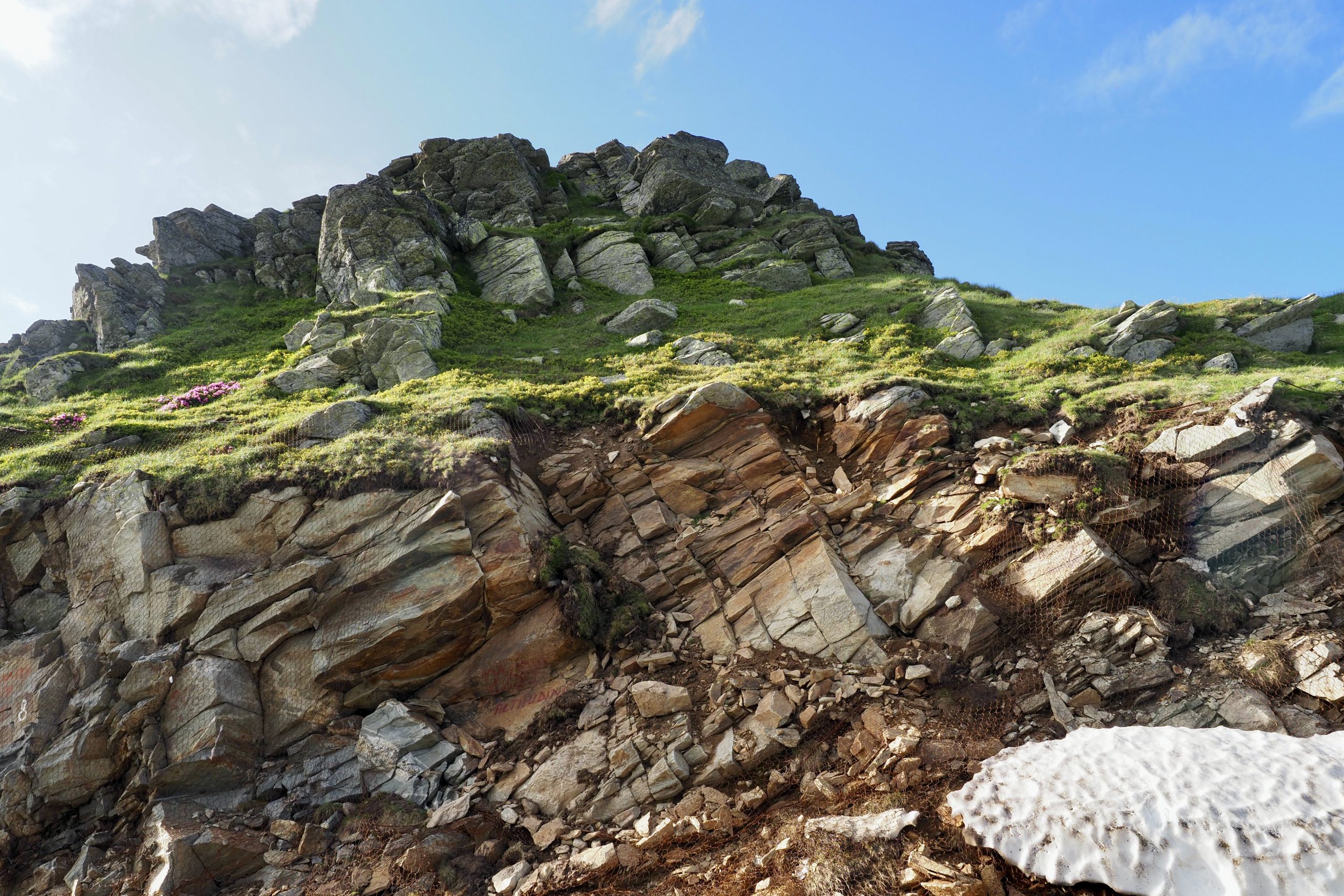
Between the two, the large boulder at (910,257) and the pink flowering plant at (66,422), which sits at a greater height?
the large boulder at (910,257)

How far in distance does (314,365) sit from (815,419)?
2004 cm

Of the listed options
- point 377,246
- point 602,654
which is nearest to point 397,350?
point 377,246

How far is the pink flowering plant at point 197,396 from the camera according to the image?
21972 millimetres

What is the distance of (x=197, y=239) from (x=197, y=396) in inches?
1067

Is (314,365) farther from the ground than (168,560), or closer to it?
farther from the ground

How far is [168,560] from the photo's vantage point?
12.5 meters

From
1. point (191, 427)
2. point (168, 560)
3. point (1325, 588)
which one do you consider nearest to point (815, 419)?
point (1325, 588)

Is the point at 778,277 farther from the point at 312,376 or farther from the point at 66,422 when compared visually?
the point at 66,422

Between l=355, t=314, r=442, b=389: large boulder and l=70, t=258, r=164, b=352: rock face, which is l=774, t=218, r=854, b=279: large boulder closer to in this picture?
l=355, t=314, r=442, b=389: large boulder

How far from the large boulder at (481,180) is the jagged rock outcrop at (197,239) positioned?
13459 mm

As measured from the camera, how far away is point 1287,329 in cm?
1986

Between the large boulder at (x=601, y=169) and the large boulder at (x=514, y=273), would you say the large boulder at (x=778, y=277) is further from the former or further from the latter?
the large boulder at (x=601, y=169)

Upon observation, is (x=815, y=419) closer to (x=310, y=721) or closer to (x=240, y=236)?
(x=310, y=721)

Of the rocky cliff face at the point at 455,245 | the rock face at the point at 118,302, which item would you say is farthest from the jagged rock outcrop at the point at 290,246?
the rock face at the point at 118,302
